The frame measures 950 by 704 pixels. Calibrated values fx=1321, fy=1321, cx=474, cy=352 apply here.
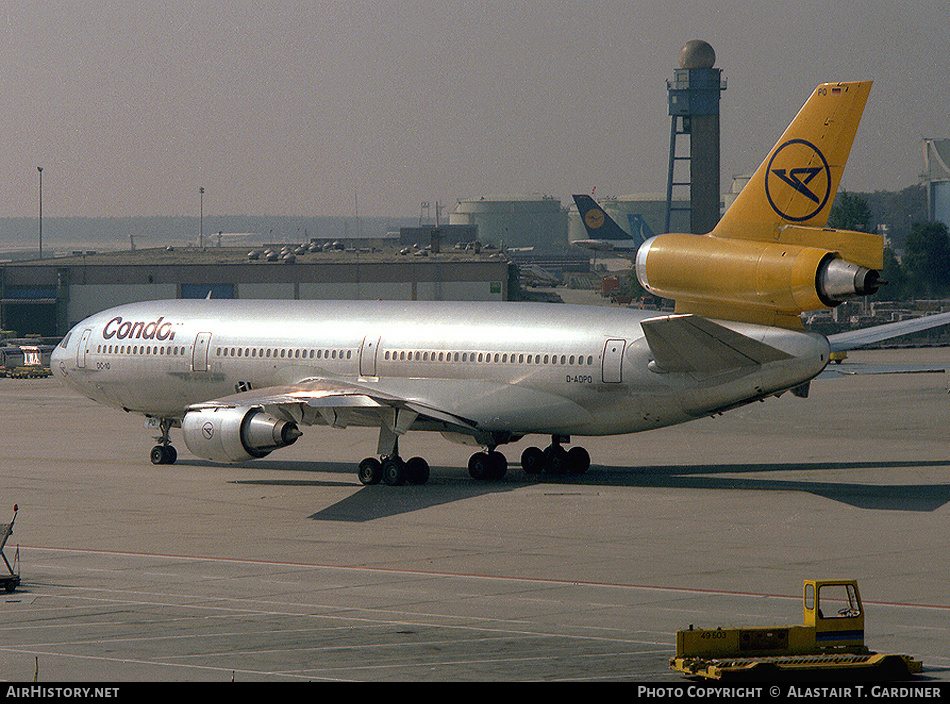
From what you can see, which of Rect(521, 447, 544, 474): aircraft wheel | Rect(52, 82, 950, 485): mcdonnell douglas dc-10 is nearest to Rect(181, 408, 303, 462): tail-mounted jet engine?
Rect(52, 82, 950, 485): mcdonnell douglas dc-10

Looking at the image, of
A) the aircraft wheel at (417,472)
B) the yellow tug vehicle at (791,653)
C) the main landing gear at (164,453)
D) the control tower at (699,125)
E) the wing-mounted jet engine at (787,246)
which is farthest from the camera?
the control tower at (699,125)

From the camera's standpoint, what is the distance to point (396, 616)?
2262 cm

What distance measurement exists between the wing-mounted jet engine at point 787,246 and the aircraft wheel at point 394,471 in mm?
9072

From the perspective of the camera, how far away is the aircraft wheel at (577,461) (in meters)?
41.5

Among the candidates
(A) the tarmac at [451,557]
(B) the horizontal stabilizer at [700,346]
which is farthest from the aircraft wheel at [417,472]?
(B) the horizontal stabilizer at [700,346]

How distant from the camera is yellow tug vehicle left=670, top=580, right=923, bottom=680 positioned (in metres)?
17.3

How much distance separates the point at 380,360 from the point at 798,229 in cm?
1400

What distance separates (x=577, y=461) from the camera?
41.5m

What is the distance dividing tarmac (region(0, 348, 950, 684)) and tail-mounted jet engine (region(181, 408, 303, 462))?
132cm

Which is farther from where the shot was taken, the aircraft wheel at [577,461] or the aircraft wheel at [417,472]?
the aircraft wheel at [577,461]

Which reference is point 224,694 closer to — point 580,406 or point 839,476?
point 580,406

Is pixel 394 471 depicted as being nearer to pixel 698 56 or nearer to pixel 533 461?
pixel 533 461

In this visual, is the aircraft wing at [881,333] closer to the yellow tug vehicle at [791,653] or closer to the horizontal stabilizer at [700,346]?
the horizontal stabilizer at [700,346]

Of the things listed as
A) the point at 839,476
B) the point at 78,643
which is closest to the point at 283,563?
the point at 78,643
